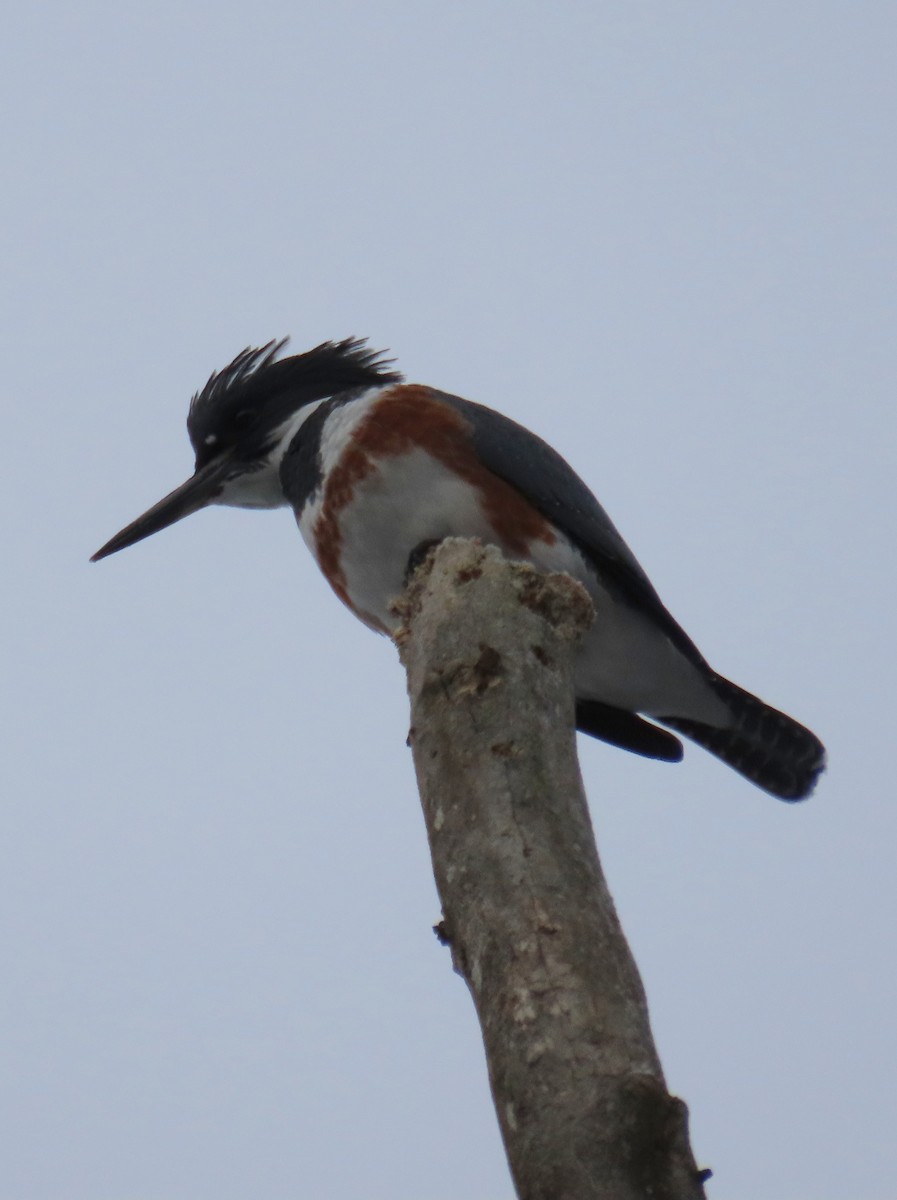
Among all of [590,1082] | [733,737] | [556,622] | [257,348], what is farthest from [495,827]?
[257,348]

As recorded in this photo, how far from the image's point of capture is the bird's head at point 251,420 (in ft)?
16.1

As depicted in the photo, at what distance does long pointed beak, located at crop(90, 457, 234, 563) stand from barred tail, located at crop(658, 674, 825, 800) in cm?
193

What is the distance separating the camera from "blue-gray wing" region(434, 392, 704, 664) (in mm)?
4109

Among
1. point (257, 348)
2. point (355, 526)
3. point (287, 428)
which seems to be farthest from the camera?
point (257, 348)

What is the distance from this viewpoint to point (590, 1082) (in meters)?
1.91

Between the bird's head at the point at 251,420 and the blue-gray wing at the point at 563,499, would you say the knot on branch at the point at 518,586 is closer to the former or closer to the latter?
the blue-gray wing at the point at 563,499

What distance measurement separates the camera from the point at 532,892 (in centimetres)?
226

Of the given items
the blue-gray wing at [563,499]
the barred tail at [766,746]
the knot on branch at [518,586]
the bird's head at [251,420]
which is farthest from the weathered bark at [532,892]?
the bird's head at [251,420]

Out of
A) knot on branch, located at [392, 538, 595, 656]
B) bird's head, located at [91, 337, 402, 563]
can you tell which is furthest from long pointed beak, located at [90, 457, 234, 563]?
knot on branch, located at [392, 538, 595, 656]

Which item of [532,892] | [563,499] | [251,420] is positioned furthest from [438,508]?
[532,892]

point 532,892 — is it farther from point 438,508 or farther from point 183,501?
point 183,501

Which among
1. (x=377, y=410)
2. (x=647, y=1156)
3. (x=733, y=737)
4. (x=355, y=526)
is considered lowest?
Result: (x=647, y=1156)

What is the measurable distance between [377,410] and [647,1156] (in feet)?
9.03

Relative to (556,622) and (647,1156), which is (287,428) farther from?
(647,1156)
